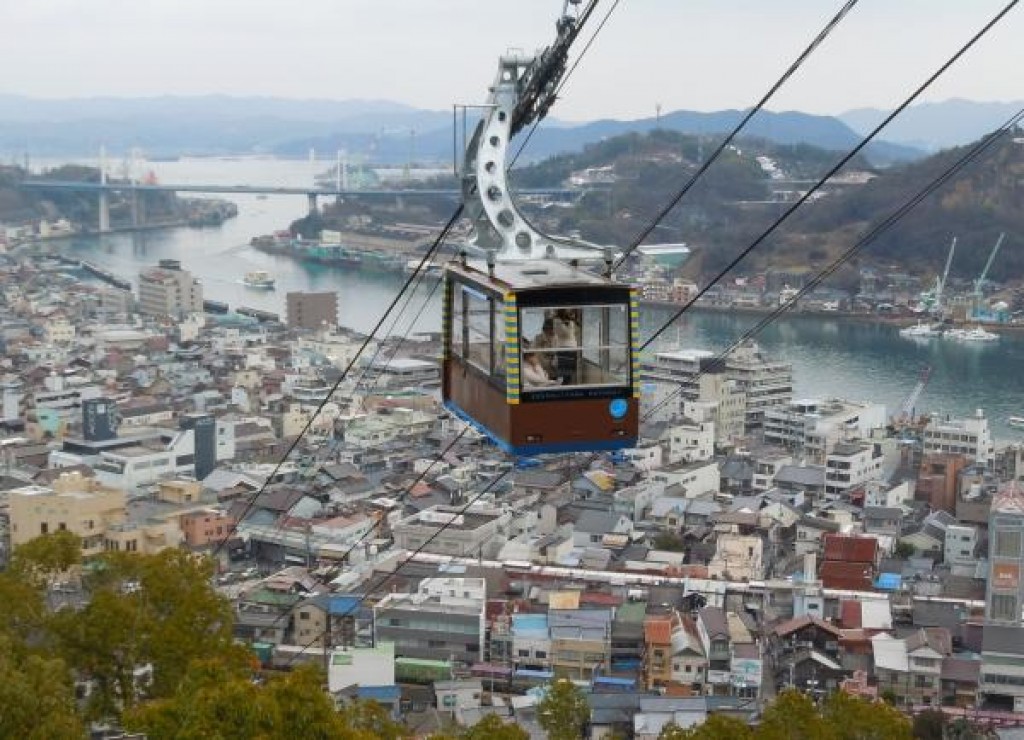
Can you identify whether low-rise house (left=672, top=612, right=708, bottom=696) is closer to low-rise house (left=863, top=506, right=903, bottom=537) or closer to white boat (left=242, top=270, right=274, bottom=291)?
low-rise house (left=863, top=506, right=903, bottom=537)

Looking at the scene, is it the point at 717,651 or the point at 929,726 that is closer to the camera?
the point at 929,726

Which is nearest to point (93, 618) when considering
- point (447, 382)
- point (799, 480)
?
point (447, 382)

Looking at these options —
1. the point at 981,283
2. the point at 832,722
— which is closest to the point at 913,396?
the point at 981,283

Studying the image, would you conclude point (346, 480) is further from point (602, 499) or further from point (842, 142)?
point (842, 142)

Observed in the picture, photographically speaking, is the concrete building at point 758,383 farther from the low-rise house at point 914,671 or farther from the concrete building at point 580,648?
the concrete building at point 580,648

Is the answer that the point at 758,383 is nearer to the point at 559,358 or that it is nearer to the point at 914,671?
the point at 914,671

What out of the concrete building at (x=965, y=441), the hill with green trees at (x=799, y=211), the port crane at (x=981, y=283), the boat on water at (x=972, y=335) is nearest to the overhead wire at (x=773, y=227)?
the concrete building at (x=965, y=441)

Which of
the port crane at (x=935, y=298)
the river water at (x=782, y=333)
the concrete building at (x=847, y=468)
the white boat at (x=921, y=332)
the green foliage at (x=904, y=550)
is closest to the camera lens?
the green foliage at (x=904, y=550)
